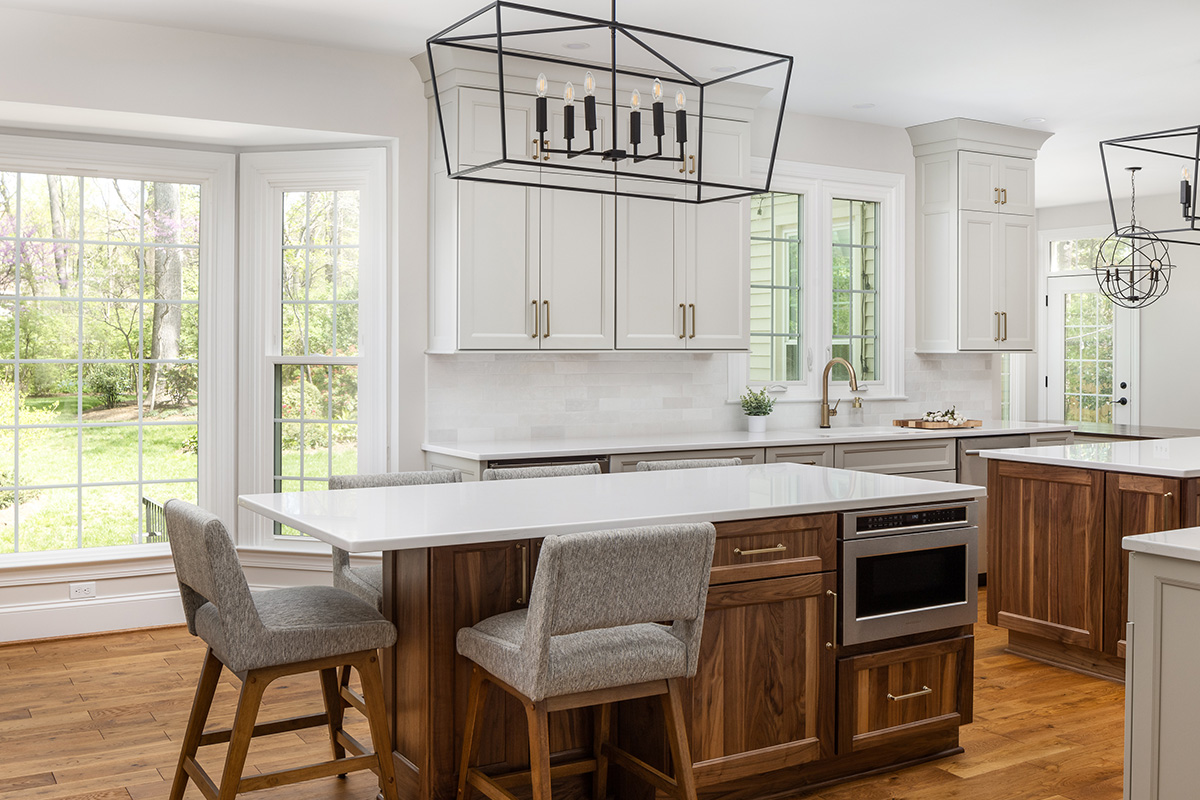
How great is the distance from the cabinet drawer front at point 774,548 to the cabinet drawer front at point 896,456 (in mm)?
2550

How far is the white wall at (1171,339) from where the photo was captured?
8.55 m

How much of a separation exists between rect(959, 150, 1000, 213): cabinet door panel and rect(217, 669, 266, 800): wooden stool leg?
17.7 feet

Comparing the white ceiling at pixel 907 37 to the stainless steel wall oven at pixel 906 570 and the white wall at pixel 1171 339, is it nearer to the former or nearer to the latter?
the stainless steel wall oven at pixel 906 570

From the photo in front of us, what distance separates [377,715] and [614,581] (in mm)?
761

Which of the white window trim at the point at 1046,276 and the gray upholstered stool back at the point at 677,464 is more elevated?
the white window trim at the point at 1046,276

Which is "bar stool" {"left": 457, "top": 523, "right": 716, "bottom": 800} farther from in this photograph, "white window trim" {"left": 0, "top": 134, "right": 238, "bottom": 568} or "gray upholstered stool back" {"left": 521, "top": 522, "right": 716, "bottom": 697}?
"white window trim" {"left": 0, "top": 134, "right": 238, "bottom": 568}

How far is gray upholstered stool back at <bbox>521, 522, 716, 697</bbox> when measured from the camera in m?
2.21

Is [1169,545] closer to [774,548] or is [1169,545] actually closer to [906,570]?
[906,570]

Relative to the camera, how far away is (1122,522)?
161 inches

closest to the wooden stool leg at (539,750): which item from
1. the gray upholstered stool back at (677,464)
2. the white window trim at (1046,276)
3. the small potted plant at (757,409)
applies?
the gray upholstered stool back at (677,464)

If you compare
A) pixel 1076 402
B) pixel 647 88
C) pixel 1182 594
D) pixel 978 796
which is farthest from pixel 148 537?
pixel 1076 402

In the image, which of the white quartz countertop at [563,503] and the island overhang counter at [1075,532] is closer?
the white quartz countertop at [563,503]

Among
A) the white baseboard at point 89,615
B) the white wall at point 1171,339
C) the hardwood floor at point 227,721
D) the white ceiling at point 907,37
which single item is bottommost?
the hardwood floor at point 227,721

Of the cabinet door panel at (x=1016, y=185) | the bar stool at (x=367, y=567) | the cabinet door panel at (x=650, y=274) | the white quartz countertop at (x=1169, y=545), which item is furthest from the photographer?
the cabinet door panel at (x=1016, y=185)
